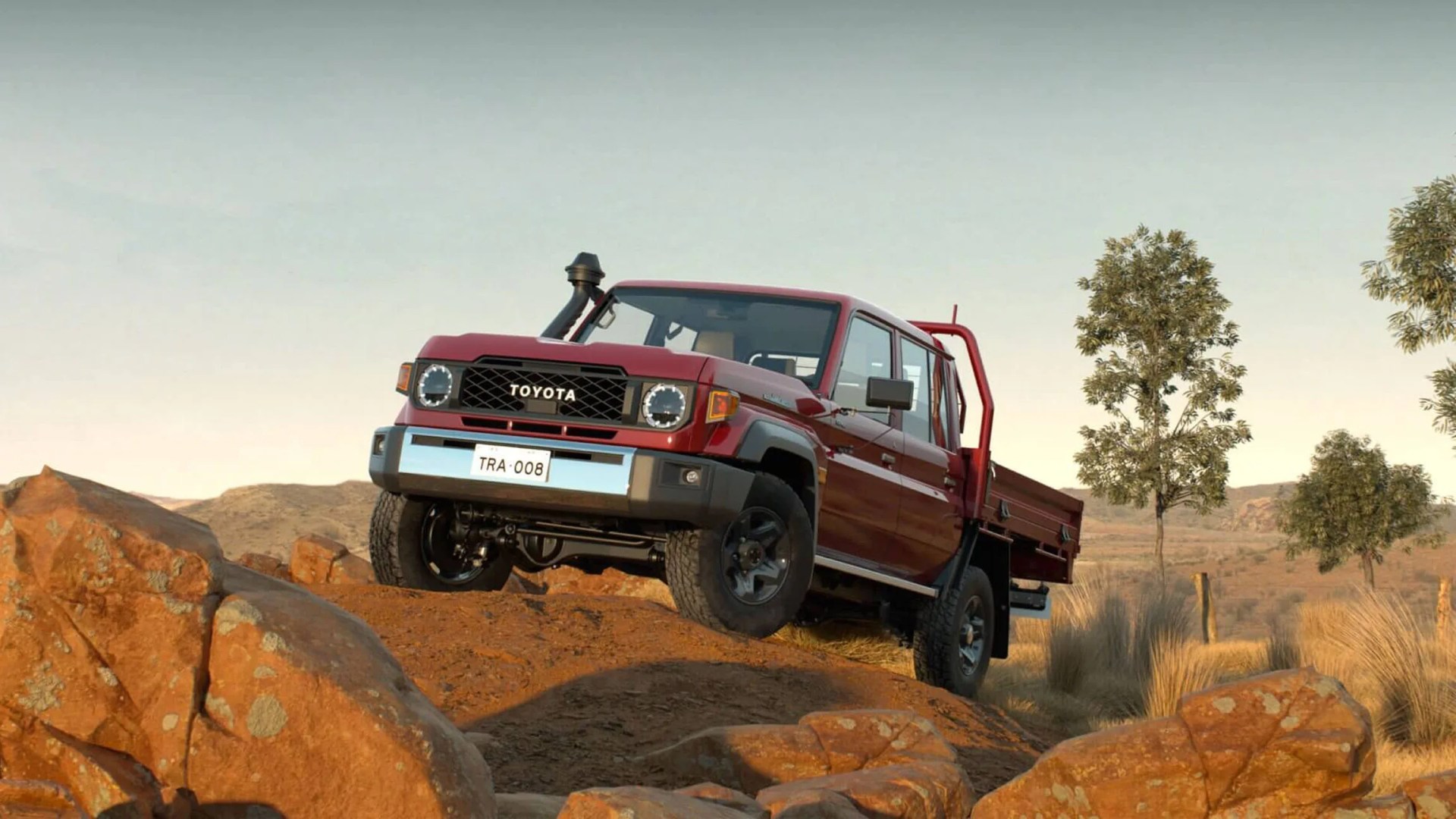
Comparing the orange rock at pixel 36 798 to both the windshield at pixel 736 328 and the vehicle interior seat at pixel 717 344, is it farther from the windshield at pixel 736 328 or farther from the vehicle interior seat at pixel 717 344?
the vehicle interior seat at pixel 717 344

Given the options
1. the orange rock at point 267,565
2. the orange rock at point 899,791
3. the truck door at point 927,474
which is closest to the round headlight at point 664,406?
the truck door at point 927,474

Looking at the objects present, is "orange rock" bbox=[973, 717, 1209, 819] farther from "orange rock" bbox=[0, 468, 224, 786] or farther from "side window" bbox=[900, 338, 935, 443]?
"side window" bbox=[900, 338, 935, 443]

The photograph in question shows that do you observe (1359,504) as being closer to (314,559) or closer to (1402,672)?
(1402,672)

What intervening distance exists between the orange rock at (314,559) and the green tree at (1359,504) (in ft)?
91.3

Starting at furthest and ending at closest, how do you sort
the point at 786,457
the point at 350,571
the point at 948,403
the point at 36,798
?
the point at 350,571 → the point at 948,403 → the point at 786,457 → the point at 36,798

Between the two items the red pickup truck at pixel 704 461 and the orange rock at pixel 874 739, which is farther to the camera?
the red pickup truck at pixel 704 461

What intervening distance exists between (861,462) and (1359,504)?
29.0 m

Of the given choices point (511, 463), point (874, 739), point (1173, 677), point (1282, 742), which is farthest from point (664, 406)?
point (1173, 677)

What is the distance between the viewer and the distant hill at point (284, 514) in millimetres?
49094

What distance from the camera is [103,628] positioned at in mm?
3863

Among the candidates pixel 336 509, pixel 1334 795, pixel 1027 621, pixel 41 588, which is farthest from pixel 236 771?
pixel 336 509

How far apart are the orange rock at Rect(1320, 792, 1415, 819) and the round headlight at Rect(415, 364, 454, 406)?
15.1ft

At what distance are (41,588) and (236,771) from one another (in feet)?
2.26

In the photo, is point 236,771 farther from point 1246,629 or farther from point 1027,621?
point 1246,629
